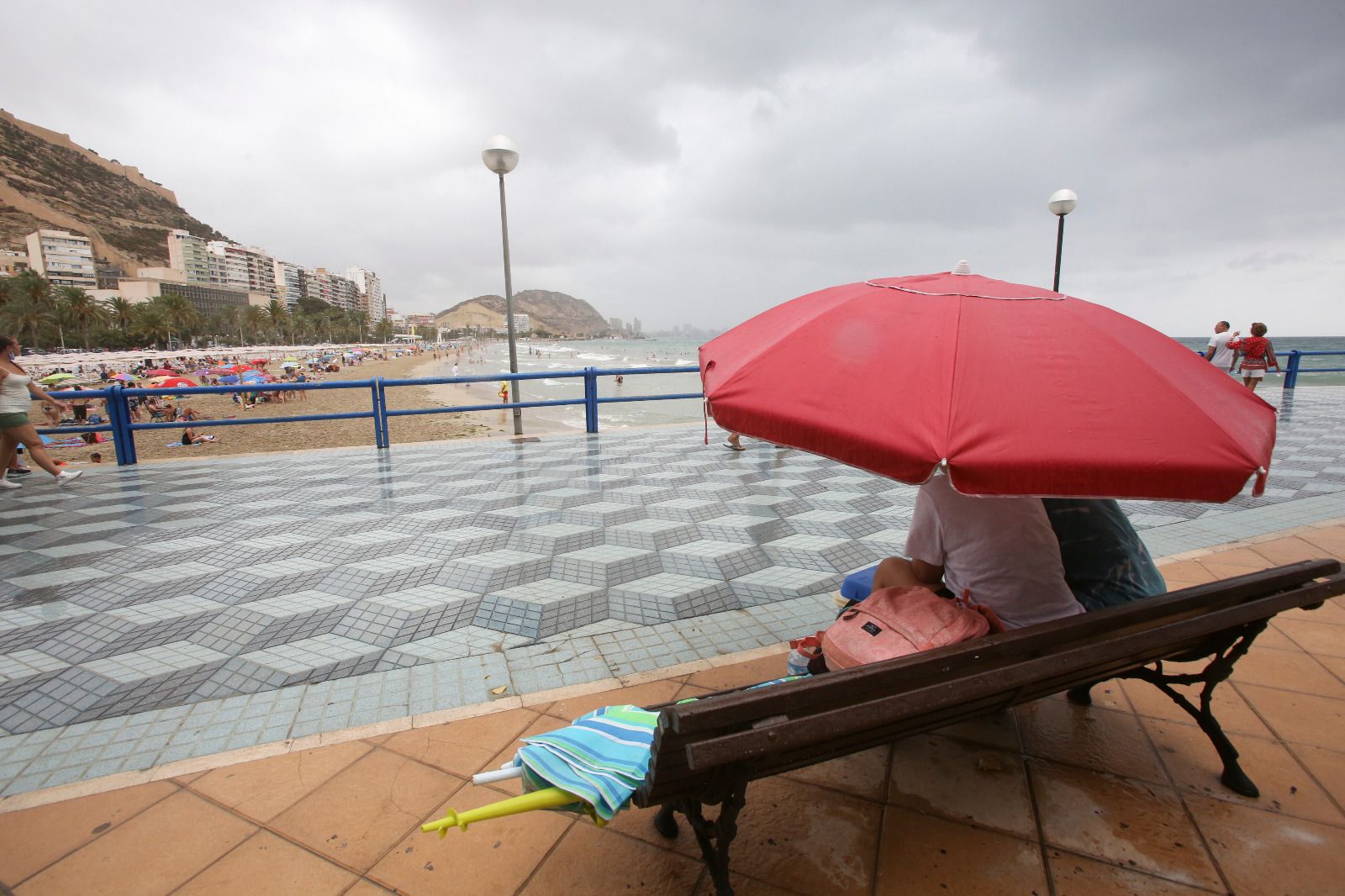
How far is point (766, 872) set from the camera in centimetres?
169

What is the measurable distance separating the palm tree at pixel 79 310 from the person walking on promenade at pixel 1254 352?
9657 centimetres

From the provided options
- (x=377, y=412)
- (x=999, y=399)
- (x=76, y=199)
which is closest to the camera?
(x=999, y=399)

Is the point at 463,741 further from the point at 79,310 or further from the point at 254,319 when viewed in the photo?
the point at 254,319

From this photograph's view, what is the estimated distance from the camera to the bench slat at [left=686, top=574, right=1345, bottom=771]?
1.23 m

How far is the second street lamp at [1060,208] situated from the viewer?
10195 millimetres

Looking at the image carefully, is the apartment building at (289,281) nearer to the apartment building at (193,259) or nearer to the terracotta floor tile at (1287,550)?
the apartment building at (193,259)

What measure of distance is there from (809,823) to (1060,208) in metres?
11.7

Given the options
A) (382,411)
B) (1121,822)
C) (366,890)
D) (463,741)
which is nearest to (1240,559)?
(1121,822)

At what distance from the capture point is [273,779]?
6.72 ft

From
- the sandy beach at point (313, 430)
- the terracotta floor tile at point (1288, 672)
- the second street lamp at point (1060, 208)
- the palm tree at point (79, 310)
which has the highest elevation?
the palm tree at point (79, 310)

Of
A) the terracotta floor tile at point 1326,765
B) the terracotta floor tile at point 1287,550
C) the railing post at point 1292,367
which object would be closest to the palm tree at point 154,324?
the terracotta floor tile at point 1287,550

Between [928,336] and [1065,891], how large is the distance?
151 centimetres

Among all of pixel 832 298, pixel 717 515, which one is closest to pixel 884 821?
pixel 832 298

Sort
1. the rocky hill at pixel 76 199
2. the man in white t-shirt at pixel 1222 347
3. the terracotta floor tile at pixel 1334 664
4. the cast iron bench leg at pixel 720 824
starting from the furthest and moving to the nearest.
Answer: the rocky hill at pixel 76 199 < the man in white t-shirt at pixel 1222 347 < the terracotta floor tile at pixel 1334 664 < the cast iron bench leg at pixel 720 824
